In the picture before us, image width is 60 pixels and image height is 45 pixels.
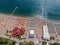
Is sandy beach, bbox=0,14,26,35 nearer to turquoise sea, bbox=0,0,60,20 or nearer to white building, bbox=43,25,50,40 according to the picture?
turquoise sea, bbox=0,0,60,20

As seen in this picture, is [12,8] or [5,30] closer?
[5,30]

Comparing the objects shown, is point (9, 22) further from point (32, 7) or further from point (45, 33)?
point (32, 7)

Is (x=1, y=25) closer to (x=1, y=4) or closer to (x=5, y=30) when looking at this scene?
(x=5, y=30)

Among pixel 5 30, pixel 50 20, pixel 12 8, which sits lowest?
pixel 5 30

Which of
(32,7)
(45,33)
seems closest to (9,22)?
(45,33)

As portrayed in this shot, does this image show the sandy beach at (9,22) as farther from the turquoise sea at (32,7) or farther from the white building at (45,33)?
the white building at (45,33)

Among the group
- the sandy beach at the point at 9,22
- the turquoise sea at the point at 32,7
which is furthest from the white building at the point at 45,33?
the turquoise sea at the point at 32,7

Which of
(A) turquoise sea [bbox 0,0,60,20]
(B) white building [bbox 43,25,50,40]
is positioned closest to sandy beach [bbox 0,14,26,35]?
(A) turquoise sea [bbox 0,0,60,20]

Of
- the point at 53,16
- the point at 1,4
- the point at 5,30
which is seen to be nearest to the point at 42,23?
the point at 53,16

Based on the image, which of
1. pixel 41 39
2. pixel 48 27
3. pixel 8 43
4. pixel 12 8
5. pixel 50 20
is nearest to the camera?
pixel 8 43
